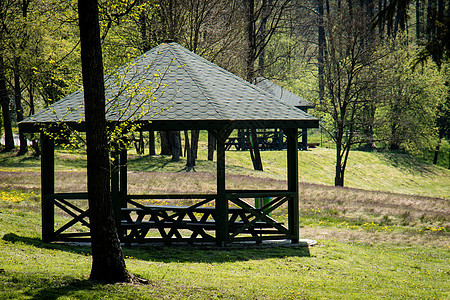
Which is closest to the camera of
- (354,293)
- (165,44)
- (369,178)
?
(354,293)

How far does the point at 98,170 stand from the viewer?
7934 millimetres

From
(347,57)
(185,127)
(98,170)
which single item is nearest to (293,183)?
(185,127)

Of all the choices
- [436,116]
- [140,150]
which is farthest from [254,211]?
[436,116]

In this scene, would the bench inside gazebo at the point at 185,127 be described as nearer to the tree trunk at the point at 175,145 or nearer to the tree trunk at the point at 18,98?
the tree trunk at the point at 175,145

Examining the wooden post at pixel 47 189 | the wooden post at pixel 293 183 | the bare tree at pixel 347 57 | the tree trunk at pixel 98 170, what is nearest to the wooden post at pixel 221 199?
the wooden post at pixel 293 183

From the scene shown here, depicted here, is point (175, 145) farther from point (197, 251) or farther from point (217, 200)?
point (197, 251)

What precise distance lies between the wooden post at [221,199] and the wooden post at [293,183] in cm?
182

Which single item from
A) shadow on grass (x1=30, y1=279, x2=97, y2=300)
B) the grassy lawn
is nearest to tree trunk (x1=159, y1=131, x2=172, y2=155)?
the grassy lawn

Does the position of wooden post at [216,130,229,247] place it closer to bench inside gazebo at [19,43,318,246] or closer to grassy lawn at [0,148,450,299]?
bench inside gazebo at [19,43,318,246]

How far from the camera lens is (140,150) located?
41.7 m

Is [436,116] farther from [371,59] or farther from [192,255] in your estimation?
[192,255]

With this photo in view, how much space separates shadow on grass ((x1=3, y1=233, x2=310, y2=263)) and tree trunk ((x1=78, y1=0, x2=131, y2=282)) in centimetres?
313

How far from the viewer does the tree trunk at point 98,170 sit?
7863 mm

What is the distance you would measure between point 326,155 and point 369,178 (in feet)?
15.7
